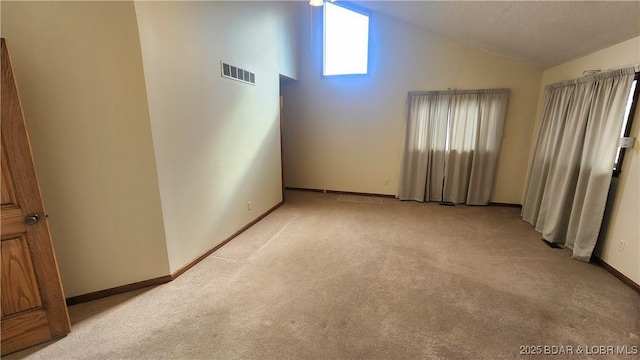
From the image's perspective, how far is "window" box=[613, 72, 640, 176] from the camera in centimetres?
247

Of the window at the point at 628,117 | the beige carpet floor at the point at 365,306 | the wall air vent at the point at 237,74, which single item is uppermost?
the wall air vent at the point at 237,74

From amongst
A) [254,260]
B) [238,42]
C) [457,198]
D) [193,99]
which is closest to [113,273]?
[254,260]

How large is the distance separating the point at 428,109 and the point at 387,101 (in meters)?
0.72

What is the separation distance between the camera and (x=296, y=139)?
558 centimetres

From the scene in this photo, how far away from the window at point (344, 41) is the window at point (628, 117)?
3.35 meters

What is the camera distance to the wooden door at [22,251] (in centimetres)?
156

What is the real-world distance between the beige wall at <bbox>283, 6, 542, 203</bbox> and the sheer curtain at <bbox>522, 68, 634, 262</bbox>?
25.1 inches

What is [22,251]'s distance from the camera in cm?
167

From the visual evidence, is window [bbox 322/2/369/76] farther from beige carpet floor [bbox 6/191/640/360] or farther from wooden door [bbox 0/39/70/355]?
wooden door [bbox 0/39/70/355]

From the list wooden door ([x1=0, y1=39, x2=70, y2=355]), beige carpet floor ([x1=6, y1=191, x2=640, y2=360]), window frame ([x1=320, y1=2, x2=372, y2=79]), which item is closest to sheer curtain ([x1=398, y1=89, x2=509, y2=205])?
window frame ([x1=320, y1=2, x2=372, y2=79])

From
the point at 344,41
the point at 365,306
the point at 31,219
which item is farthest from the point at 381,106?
the point at 31,219

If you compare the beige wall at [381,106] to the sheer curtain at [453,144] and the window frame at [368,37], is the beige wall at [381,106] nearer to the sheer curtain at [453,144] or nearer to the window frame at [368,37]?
the window frame at [368,37]

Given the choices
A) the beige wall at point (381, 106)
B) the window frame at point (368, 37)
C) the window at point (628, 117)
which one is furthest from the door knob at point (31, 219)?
the window at point (628, 117)

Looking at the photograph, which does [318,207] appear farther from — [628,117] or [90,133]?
[628,117]
